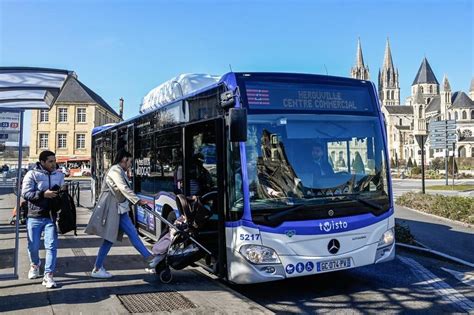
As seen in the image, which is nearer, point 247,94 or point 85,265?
point 247,94

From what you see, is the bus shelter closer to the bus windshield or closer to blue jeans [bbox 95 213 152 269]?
→ blue jeans [bbox 95 213 152 269]

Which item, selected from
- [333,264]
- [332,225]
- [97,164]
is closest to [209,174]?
[332,225]

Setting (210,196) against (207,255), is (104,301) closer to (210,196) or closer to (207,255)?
(207,255)

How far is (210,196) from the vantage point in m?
7.00

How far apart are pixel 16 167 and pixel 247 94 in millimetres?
3901

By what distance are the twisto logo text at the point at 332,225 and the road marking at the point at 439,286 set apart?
1795 millimetres

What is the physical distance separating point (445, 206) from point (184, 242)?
38.1 ft

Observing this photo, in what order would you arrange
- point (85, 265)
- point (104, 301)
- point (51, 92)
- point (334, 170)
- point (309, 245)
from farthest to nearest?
point (85, 265) → point (51, 92) → point (334, 170) → point (309, 245) → point (104, 301)

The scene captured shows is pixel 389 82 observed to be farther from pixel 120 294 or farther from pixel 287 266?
pixel 120 294

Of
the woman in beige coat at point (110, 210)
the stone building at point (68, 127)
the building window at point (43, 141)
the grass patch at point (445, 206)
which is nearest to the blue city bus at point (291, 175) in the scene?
the woman in beige coat at point (110, 210)

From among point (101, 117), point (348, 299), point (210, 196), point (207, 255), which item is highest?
point (101, 117)

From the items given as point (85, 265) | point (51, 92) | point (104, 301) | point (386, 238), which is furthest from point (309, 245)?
point (51, 92)

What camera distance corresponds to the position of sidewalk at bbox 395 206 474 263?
32.4 feet

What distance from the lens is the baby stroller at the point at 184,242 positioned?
261 inches
